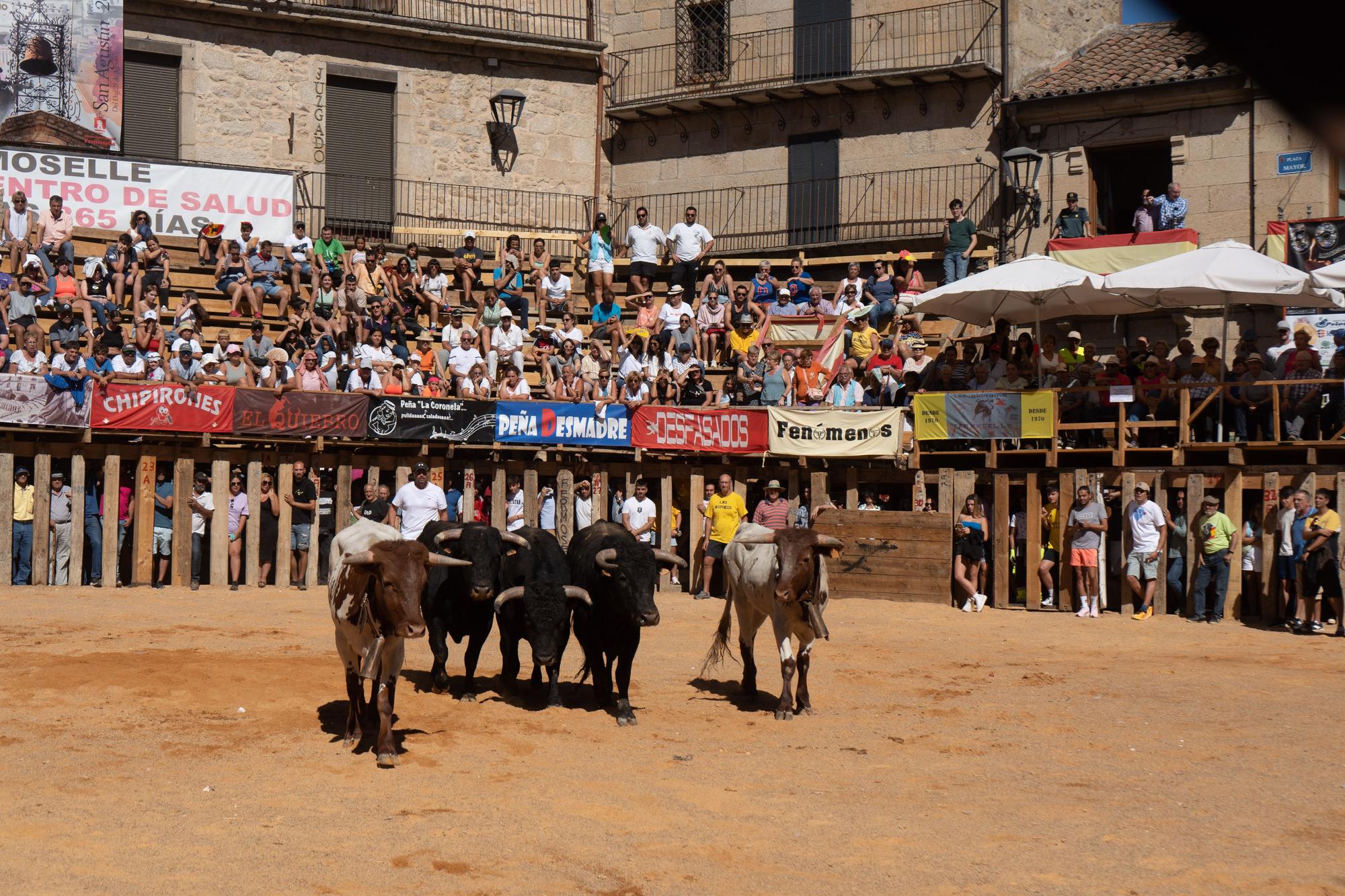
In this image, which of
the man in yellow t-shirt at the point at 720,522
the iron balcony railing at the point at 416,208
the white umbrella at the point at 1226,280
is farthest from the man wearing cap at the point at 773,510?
the iron balcony railing at the point at 416,208

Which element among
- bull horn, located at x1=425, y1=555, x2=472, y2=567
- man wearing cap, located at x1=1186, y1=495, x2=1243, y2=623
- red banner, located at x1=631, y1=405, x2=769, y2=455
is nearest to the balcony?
red banner, located at x1=631, y1=405, x2=769, y2=455

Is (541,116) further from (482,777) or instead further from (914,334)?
(482,777)

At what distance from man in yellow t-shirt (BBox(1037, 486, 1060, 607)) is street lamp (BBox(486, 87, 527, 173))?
1716 cm

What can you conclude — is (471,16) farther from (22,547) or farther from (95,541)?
(22,547)

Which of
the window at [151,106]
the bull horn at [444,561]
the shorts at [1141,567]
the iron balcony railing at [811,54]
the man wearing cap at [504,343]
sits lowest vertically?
the shorts at [1141,567]

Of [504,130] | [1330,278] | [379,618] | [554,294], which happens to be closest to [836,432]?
[1330,278]

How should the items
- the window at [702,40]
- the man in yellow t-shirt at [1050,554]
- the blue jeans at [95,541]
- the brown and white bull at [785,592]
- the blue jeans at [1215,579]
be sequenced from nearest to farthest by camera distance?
the brown and white bull at [785,592], the blue jeans at [1215,579], the blue jeans at [95,541], the man in yellow t-shirt at [1050,554], the window at [702,40]

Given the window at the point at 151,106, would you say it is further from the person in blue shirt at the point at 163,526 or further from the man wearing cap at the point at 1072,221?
the man wearing cap at the point at 1072,221

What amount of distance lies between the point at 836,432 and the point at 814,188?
11543 millimetres

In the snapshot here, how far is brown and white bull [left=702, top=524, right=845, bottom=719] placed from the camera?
13258 millimetres

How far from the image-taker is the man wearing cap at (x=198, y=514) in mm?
20688

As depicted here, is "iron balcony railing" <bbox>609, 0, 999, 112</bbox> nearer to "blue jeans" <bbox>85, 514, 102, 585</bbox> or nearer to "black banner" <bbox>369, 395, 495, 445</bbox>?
"black banner" <bbox>369, 395, 495, 445</bbox>

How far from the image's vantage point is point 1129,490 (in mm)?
21266

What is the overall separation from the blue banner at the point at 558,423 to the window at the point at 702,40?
14277 mm
